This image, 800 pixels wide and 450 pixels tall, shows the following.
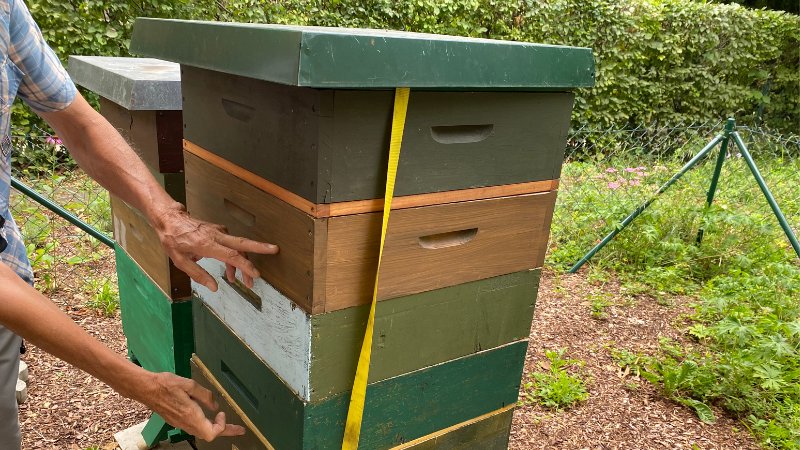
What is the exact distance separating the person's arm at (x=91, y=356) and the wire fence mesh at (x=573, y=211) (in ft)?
8.17

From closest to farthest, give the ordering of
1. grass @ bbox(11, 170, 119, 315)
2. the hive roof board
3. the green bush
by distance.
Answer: the hive roof board
grass @ bbox(11, 170, 119, 315)
the green bush

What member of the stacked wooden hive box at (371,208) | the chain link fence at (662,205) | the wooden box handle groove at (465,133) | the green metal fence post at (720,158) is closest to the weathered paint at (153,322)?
the stacked wooden hive box at (371,208)

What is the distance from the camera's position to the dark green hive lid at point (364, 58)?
0.97 meters

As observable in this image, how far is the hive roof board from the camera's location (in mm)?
1700

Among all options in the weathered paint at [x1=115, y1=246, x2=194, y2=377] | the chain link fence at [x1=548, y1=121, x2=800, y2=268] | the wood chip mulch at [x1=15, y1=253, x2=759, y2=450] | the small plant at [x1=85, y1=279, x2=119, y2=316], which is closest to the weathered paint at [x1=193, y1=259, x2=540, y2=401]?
the weathered paint at [x1=115, y1=246, x2=194, y2=377]

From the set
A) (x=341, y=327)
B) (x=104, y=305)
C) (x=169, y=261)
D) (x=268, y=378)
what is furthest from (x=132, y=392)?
(x=104, y=305)

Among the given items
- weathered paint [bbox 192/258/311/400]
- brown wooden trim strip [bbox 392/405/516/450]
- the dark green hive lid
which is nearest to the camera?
the dark green hive lid

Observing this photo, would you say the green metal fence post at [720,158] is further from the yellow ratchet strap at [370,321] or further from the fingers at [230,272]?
the fingers at [230,272]

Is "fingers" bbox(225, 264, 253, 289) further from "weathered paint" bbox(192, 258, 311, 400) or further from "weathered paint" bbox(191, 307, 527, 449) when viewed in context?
"weathered paint" bbox(191, 307, 527, 449)

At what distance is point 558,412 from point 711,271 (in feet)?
7.33

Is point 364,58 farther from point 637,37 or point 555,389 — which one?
point 637,37

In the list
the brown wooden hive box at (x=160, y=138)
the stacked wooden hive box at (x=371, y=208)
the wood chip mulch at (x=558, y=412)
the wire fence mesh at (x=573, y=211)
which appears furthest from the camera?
the wire fence mesh at (x=573, y=211)

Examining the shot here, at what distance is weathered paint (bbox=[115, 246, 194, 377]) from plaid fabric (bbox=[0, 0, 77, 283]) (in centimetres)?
48

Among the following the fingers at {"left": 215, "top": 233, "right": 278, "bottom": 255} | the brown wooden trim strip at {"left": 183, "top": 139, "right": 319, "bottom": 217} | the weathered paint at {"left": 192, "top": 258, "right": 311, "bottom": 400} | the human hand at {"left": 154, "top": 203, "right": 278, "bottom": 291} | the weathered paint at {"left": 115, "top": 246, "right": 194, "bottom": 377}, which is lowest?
the weathered paint at {"left": 115, "top": 246, "right": 194, "bottom": 377}
